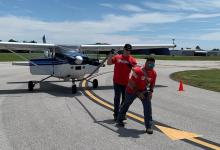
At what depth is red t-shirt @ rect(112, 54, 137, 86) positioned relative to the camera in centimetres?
869

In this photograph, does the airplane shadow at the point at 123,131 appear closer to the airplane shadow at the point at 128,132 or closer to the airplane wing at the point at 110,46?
the airplane shadow at the point at 128,132

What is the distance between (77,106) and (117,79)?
265 centimetres

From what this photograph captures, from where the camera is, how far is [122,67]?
28.5 ft

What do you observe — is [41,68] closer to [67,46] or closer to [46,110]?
[67,46]

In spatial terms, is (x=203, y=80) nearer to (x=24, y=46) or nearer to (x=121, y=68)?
(x=24, y=46)

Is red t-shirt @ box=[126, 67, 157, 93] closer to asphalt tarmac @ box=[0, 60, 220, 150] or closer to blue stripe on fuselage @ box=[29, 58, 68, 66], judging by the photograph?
asphalt tarmac @ box=[0, 60, 220, 150]

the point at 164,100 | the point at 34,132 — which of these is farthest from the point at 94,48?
the point at 34,132

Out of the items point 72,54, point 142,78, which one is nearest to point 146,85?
point 142,78

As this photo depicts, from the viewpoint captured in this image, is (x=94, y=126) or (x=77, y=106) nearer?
(x=94, y=126)

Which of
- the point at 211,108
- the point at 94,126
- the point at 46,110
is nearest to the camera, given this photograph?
the point at 94,126

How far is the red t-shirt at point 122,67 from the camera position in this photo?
869 centimetres

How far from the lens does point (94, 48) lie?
1798 centimetres

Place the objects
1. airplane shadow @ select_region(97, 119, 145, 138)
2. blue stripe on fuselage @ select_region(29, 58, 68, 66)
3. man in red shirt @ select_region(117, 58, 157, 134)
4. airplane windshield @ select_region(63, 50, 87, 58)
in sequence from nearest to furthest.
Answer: airplane shadow @ select_region(97, 119, 145, 138) < man in red shirt @ select_region(117, 58, 157, 134) < airplane windshield @ select_region(63, 50, 87, 58) < blue stripe on fuselage @ select_region(29, 58, 68, 66)

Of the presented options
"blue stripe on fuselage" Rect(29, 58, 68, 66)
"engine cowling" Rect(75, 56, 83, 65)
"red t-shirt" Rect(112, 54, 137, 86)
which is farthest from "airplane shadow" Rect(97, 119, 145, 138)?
"blue stripe on fuselage" Rect(29, 58, 68, 66)
